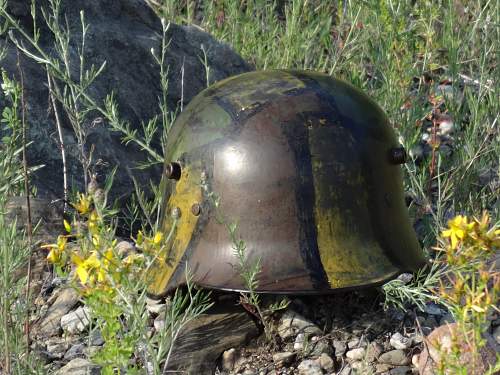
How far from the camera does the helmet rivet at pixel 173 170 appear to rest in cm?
356

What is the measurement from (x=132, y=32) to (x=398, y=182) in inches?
91.8

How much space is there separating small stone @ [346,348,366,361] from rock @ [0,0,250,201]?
158cm

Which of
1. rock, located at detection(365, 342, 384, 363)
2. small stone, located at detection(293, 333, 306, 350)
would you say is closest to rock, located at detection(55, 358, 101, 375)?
small stone, located at detection(293, 333, 306, 350)

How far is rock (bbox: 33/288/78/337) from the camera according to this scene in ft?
12.3

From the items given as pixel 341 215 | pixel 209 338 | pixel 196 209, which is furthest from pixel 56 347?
pixel 341 215

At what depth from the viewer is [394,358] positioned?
3463 millimetres

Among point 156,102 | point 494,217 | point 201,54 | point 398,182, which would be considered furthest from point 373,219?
point 201,54

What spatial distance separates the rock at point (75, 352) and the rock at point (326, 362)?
3.12ft

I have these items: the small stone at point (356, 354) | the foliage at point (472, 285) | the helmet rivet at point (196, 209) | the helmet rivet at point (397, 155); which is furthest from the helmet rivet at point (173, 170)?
the foliage at point (472, 285)

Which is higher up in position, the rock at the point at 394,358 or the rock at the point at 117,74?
the rock at the point at 117,74

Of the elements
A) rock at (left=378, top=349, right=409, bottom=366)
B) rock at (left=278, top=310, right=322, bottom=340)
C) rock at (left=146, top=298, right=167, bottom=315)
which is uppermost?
rock at (left=146, top=298, right=167, bottom=315)

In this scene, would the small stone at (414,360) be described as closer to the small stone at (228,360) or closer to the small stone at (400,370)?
the small stone at (400,370)

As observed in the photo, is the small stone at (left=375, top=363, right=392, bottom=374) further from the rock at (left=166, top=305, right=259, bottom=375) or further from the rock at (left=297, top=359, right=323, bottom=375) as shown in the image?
the rock at (left=166, top=305, right=259, bottom=375)

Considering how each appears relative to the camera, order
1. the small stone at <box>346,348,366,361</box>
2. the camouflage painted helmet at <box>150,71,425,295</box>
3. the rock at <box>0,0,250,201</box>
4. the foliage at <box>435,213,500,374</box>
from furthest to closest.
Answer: the rock at <box>0,0,250,201</box>
the small stone at <box>346,348,366,361</box>
the camouflage painted helmet at <box>150,71,425,295</box>
the foliage at <box>435,213,500,374</box>
